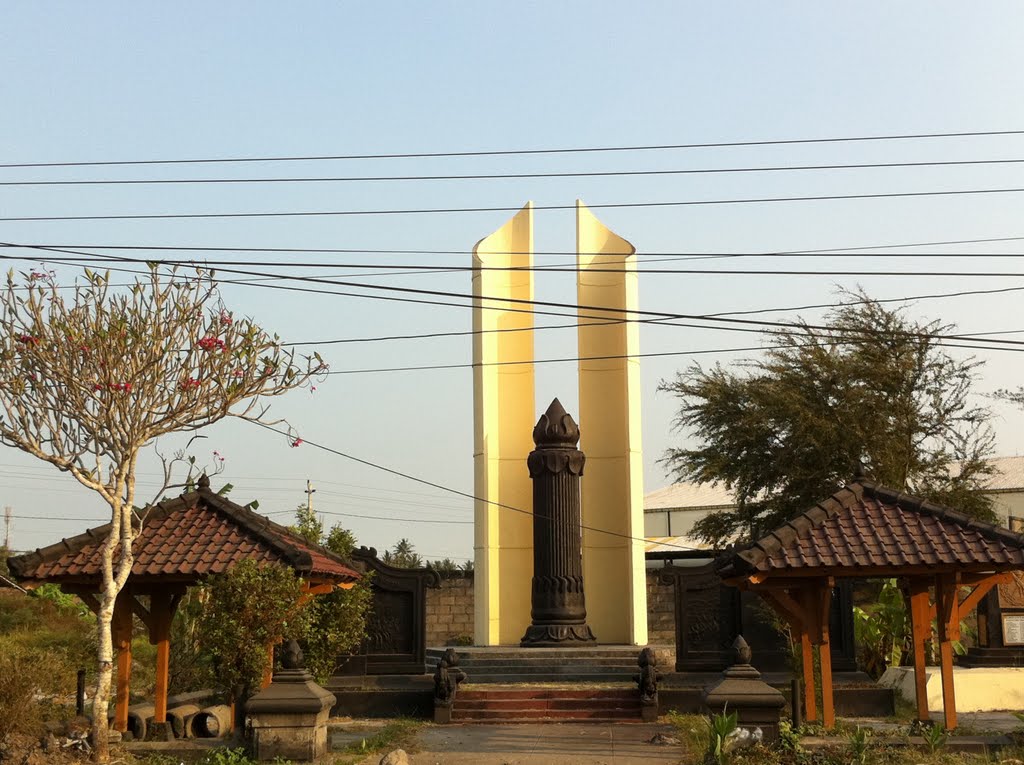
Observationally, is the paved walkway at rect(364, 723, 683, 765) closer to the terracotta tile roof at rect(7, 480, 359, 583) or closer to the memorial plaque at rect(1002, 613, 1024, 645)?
the terracotta tile roof at rect(7, 480, 359, 583)

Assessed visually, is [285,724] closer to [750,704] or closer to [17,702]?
[17,702]

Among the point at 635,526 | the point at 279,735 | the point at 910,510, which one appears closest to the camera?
the point at 279,735

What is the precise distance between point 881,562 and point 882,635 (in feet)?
28.5

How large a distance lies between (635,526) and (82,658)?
1081cm

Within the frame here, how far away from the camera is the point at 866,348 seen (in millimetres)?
31469

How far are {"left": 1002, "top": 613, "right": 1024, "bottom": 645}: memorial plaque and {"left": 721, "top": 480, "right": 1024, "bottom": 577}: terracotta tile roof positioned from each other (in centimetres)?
725

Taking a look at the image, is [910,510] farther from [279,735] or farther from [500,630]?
[500,630]

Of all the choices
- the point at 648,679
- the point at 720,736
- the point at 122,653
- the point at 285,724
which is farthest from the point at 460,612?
the point at 720,736

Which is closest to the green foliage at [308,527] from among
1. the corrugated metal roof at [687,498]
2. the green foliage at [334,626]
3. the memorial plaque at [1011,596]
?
the green foliage at [334,626]

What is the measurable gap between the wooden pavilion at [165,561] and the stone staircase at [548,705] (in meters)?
3.45

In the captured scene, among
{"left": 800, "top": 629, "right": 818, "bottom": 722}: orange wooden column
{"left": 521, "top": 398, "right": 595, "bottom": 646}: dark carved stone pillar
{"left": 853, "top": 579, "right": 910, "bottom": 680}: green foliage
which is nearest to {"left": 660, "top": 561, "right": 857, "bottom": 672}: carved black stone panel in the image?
{"left": 853, "top": 579, "right": 910, "bottom": 680}: green foliage

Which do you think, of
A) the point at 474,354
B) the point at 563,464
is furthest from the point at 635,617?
the point at 474,354

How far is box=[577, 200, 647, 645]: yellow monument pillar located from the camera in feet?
77.8

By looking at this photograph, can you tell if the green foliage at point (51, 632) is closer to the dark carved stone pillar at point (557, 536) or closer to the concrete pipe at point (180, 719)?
the concrete pipe at point (180, 719)
